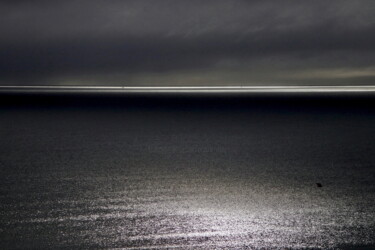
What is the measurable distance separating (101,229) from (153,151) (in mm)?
14242

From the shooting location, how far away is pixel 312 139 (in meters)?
30.9

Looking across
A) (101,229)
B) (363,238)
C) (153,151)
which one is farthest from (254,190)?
(153,151)

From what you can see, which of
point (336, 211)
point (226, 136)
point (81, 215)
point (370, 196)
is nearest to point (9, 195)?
point (81, 215)

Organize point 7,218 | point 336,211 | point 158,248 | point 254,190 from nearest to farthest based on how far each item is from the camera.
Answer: point 158,248 → point 7,218 → point 336,211 → point 254,190

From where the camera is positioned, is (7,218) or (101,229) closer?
(101,229)

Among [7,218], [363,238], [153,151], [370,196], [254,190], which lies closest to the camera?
[363,238]

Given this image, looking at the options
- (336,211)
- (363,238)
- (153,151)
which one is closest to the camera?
(363,238)

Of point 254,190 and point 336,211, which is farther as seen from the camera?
point 254,190

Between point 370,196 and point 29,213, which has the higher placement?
point 29,213

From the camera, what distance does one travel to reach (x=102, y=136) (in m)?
32.7

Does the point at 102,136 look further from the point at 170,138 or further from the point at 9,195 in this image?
the point at 9,195

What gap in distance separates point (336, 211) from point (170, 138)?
20642 millimetres

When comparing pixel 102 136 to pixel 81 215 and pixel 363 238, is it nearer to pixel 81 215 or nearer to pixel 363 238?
pixel 81 215

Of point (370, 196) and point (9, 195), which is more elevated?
point (9, 195)
